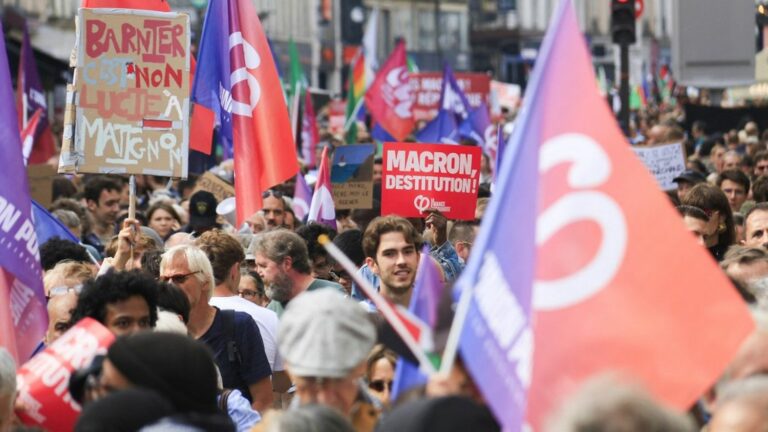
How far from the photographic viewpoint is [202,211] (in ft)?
36.9

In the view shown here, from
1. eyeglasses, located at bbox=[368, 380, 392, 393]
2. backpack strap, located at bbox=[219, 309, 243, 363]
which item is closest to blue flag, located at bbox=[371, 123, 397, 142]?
backpack strap, located at bbox=[219, 309, 243, 363]

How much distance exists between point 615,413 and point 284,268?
5004mm

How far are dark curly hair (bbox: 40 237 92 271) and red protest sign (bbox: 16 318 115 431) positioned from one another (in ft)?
10.9

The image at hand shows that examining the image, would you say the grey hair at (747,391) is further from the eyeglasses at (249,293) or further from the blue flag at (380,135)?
the blue flag at (380,135)

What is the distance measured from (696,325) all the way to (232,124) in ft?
18.8

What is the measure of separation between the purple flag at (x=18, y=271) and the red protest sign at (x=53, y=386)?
1088mm

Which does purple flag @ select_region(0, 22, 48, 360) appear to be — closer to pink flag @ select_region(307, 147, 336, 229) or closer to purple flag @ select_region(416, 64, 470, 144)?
pink flag @ select_region(307, 147, 336, 229)

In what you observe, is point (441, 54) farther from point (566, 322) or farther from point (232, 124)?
point (566, 322)

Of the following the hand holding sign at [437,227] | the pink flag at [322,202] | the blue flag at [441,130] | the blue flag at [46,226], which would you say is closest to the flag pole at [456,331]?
the hand holding sign at [437,227]

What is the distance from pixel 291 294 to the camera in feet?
26.6

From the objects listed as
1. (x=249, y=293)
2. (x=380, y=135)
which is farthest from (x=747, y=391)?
(x=380, y=135)

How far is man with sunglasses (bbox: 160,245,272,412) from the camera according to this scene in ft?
22.3

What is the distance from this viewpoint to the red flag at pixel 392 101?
21.3 meters

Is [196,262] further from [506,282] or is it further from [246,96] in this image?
[506,282]
